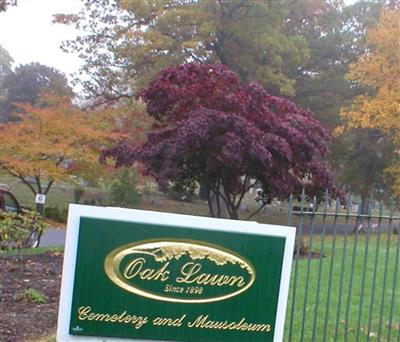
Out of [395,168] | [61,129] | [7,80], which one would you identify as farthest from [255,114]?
[7,80]

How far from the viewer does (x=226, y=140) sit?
11.3m

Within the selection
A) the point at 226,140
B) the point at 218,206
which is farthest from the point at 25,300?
the point at 218,206

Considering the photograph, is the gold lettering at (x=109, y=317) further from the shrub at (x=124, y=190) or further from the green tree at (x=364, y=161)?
the green tree at (x=364, y=161)

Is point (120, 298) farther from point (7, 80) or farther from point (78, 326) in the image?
point (7, 80)

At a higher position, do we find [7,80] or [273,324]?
[7,80]

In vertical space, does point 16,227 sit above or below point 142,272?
below

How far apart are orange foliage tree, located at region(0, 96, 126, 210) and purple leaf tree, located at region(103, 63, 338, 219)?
8168mm

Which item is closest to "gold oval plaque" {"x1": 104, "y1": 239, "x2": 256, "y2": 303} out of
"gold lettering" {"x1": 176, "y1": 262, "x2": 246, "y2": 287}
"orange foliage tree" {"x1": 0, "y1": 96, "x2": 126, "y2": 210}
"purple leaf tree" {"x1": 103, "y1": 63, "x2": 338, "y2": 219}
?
"gold lettering" {"x1": 176, "y1": 262, "x2": 246, "y2": 287}

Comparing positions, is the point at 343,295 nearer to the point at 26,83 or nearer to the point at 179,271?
the point at 179,271

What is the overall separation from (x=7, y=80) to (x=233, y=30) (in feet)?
100

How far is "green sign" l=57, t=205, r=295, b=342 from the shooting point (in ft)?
14.5

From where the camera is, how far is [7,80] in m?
51.1

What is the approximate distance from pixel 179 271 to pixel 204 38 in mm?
21271

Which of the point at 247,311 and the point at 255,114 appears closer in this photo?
the point at 247,311
